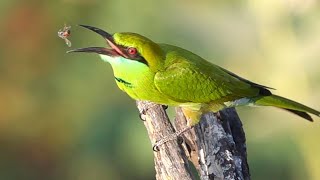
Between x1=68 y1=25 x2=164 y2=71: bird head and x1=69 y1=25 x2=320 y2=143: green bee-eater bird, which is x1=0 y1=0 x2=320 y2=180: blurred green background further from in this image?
x1=68 y1=25 x2=164 y2=71: bird head

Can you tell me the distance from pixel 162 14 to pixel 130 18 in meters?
0.25

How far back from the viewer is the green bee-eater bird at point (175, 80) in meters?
1.46

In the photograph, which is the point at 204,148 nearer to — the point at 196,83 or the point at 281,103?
the point at 196,83

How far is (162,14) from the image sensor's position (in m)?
4.20

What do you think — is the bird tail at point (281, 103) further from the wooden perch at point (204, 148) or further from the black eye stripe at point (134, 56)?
the black eye stripe at point (134, 56)

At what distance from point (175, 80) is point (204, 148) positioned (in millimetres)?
166

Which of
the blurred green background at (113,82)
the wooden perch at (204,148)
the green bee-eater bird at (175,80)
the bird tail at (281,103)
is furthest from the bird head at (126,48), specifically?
the blurred green background at (113,82)

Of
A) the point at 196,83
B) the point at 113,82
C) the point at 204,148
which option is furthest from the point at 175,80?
the point at 113,82

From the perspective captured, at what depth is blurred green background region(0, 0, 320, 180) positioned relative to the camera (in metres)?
3.22

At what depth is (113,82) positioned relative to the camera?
3678 mm

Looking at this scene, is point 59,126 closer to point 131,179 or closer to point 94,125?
point 94,125

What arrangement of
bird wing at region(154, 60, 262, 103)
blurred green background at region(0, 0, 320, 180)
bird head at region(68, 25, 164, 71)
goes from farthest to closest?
blurred green background at region(0, 0, 320, 180), bird wing at region(154, 60, 262, 103), bird head at region(68, 25, 164, 71)

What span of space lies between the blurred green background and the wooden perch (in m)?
1.29

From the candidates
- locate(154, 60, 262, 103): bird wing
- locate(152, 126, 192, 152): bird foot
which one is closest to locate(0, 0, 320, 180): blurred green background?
locate(154, 60, 262, 103): bird wing
